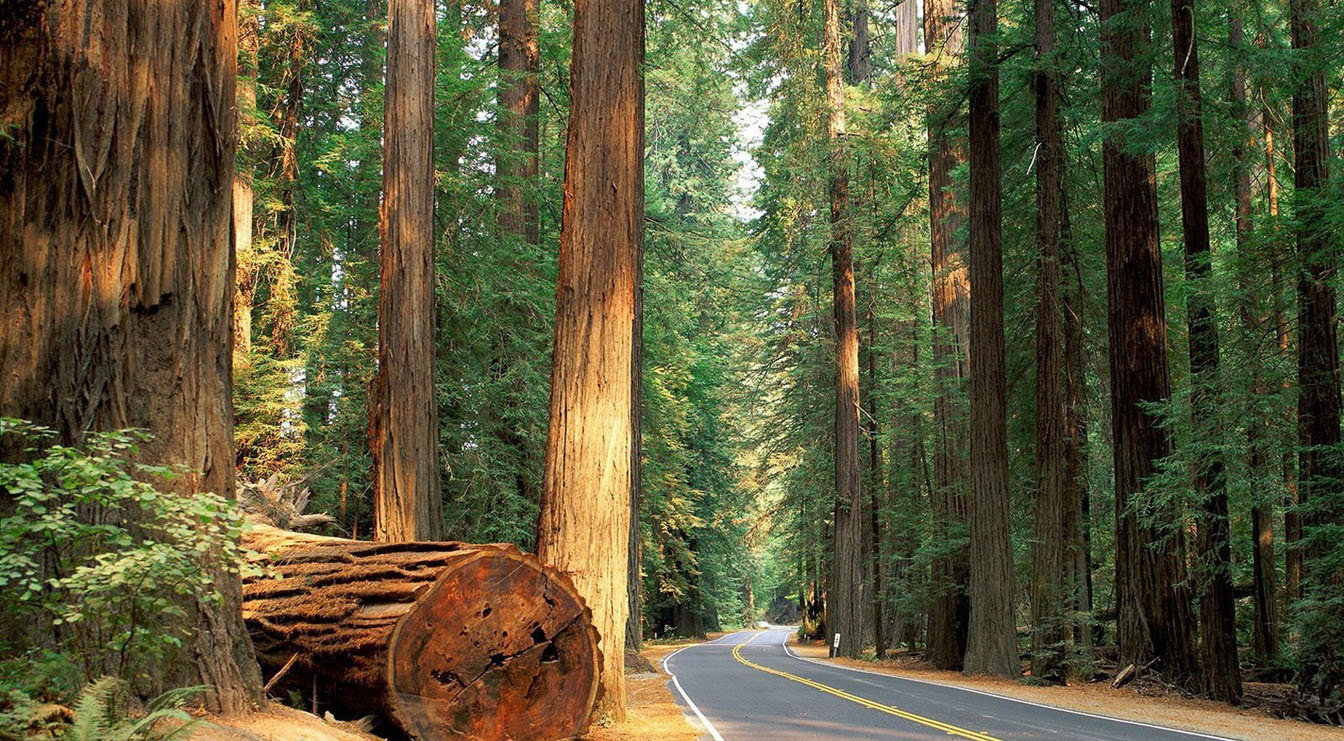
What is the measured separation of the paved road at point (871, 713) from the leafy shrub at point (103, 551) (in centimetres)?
661

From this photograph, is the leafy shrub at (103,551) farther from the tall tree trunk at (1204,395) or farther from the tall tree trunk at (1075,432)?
the tall tree trunk at (1075,432)

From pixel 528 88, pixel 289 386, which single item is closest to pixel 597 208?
pixel 289 386

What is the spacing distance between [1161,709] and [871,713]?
446 centimetres

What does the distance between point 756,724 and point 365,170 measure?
1268 cm

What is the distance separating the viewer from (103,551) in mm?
5340

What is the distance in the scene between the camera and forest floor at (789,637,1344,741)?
1150 centimetres

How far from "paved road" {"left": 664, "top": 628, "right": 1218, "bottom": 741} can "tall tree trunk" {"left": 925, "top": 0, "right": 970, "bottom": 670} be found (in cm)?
479

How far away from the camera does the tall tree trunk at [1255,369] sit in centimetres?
1421

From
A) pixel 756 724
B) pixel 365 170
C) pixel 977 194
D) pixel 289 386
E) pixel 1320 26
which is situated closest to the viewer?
pixel 756 724

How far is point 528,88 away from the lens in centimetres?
2152

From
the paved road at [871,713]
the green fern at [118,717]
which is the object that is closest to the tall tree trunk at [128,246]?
the green fern at [118,717]

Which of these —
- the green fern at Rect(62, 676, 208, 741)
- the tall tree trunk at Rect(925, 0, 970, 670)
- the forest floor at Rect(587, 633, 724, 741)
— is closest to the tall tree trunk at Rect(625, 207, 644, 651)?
the forest floor at Rect(587, 633, 724, 741)

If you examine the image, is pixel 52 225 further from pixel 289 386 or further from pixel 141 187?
pixel 289 386

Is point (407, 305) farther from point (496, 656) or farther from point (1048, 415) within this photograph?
point (1048, 415)
